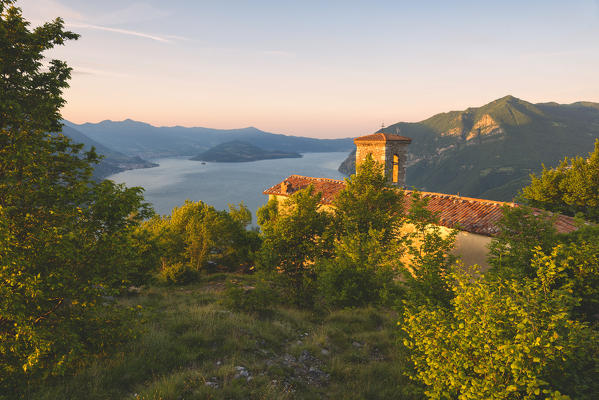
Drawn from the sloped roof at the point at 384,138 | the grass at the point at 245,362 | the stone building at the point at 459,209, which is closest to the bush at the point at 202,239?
the stone building at the point at 459,209

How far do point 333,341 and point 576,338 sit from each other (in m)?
7.88

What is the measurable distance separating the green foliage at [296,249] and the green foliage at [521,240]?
767 cm

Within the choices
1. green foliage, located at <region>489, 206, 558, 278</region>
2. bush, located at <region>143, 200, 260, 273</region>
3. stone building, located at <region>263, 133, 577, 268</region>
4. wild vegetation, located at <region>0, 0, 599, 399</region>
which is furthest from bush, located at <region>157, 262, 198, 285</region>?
green foliage, located at <region>489, 206, 558, 278</region>

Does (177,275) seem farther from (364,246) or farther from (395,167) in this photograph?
(395,167)

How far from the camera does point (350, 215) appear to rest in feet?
50.9

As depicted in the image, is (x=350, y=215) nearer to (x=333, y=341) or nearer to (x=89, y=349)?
(x=333, y=341)

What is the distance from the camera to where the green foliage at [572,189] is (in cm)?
1911

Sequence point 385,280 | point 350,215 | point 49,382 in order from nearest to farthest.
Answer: point 49,382, point 385,280, point 350,215

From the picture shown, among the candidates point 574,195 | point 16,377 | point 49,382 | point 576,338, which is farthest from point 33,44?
point 574,195

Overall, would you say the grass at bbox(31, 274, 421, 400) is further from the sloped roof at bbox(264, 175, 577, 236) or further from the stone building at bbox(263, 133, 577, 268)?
the sloped roof at bbox(264, 175, 577, 236)

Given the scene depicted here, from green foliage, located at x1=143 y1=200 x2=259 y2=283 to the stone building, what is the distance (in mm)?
10449

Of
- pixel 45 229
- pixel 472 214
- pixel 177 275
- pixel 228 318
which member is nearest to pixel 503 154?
pixel 472 214

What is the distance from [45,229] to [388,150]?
912 inches

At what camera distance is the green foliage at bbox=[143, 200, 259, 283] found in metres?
25.8
